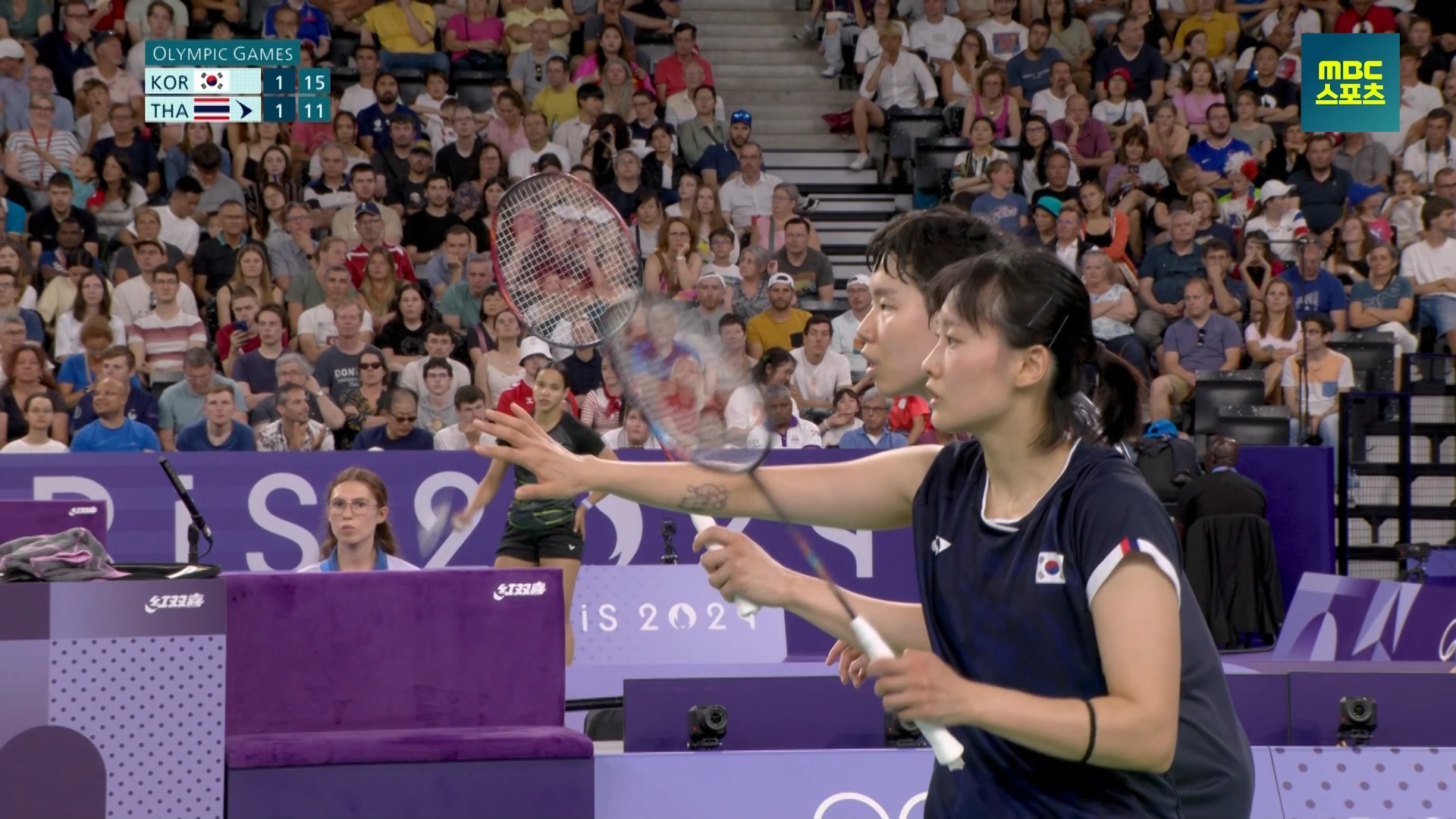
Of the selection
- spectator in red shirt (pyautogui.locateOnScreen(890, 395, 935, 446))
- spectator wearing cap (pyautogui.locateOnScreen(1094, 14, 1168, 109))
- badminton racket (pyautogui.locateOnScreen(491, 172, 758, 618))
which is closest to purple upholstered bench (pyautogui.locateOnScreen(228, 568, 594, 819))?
badminton racket (pyautogui.locateOnScreen(491, 172, 758, 618))

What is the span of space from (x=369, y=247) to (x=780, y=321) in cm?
322

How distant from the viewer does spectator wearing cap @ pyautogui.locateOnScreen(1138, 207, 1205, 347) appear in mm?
13750

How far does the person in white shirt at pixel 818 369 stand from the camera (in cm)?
1246

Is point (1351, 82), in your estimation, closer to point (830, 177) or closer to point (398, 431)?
point (830, 177)

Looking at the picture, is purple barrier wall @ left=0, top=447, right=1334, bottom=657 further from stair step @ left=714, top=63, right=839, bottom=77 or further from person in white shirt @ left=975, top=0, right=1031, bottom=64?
person in white shirt @ left=975, top=0, right=1031, bottom=64

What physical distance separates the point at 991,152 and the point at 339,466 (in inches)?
278

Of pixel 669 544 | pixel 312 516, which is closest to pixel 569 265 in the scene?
pixel 669 544

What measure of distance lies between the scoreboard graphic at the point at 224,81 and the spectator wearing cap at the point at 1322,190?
343 inches

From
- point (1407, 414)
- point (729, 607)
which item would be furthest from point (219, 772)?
point (1407, 414)

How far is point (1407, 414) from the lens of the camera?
40.4 ft

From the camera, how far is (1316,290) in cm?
1406

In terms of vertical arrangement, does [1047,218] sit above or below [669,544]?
above

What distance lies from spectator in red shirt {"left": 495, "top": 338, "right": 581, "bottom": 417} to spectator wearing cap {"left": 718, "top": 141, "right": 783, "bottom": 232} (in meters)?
3.44

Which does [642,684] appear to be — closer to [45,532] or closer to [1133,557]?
[45,532]
